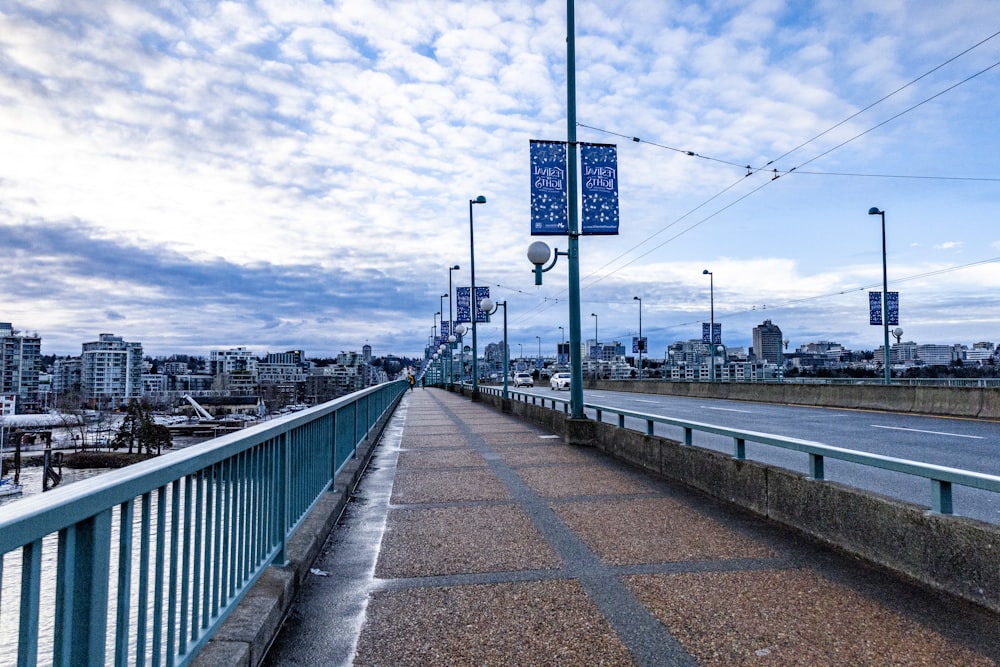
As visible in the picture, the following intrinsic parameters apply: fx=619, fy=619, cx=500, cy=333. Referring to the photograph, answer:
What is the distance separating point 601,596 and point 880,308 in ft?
100

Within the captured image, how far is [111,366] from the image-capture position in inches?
7589

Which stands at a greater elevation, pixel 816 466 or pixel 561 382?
pixel 816 466

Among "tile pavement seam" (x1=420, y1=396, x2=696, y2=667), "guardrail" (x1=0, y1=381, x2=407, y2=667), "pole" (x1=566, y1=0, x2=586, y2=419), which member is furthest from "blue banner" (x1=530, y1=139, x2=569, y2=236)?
"guardrail" (x1=0, y1=381, x2=407, y2=667)

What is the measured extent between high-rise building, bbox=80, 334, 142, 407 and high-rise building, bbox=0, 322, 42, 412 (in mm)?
44529

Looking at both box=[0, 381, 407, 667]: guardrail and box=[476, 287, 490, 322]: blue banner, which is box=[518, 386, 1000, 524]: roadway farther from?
box=[476, 287, 490, 322]: blue banner

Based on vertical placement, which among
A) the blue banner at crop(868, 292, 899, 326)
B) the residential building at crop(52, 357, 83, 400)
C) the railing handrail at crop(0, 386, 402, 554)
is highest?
the blue banner at crop(868, 292, 899, 326)

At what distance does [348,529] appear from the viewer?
244 inches

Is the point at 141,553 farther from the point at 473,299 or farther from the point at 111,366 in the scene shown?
the point at 111,366

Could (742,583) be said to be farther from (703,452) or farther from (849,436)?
(849,436)

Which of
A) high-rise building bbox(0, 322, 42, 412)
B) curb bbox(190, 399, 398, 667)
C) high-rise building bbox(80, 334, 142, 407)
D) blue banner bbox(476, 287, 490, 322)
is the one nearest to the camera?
curb bbox(190, 399, 398, 667)

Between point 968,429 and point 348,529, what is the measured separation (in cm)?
1487

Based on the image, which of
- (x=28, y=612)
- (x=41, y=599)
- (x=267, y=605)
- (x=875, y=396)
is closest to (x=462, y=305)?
(x=875, y=396)

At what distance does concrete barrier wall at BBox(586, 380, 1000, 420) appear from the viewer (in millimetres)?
17516

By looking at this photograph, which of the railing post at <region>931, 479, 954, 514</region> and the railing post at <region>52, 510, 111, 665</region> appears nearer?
the railing post at <region>52, 510, 111, 665</region>
